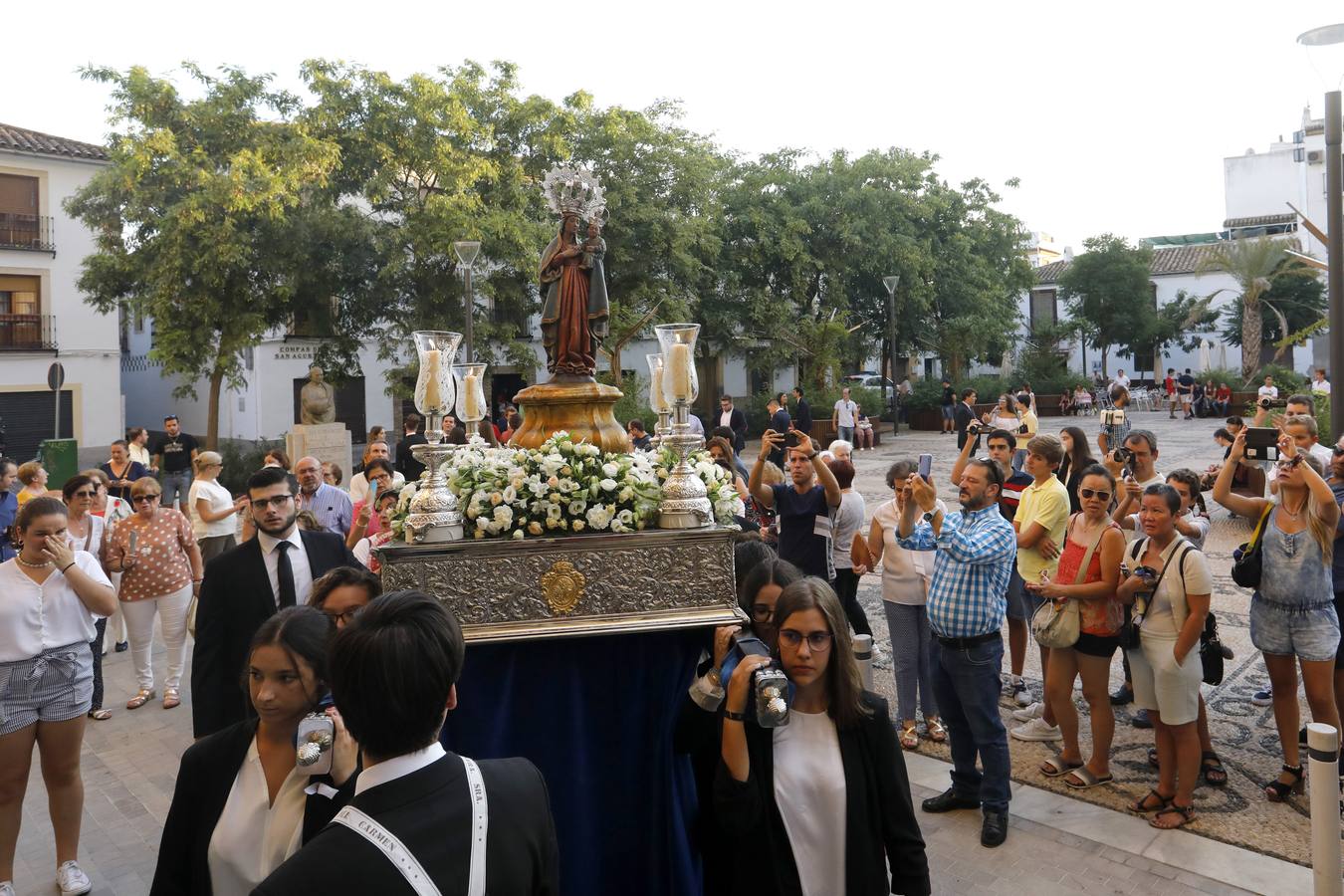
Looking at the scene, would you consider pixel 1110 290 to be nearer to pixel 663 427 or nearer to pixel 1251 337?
pixel 1251 337

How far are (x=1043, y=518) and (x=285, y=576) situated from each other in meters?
4.26

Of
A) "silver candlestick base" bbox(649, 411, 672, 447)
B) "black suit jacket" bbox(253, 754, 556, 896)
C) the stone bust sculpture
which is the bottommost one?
"black suit jacket" bbox(253, 754, 556, 896)

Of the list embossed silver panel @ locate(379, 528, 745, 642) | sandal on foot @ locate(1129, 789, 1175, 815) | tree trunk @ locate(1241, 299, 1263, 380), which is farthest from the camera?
tree trunk @ locate(1241, 299, 1263, 380)

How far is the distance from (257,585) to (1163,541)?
4426 mm

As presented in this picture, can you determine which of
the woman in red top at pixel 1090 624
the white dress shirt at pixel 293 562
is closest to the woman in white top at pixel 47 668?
the white dress shirt at pixel 293 562

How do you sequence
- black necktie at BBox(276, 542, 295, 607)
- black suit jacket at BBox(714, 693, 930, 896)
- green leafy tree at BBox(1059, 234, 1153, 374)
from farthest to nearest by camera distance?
green leafy tree at BBox(1059, 234, 1153, 374)
black necktie at BBox(276, 542, 295, 607)
black suit jacket at BBox(714, 693, 930, 896)

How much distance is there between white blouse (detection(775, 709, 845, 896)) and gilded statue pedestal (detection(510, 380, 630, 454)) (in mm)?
3216

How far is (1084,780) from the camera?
16.7 feet

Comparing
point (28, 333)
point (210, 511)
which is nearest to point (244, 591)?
point (210, 511)

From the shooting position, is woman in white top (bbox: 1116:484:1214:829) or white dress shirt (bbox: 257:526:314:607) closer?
white dress shirt (bbox: 257:526:314:607)

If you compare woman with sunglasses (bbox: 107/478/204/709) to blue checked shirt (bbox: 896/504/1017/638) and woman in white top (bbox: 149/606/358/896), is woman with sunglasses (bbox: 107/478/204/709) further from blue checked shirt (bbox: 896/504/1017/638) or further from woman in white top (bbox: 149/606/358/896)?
blue checked shirt (bbox: 896/504/1017/638)

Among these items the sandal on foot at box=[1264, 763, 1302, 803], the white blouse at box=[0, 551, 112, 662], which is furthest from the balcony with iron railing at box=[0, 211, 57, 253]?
the sandal on foot at box=[1264, 763, 1302, 803]

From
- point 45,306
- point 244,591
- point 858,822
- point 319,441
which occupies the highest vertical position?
point 45,306

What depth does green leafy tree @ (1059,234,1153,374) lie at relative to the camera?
134 feet
